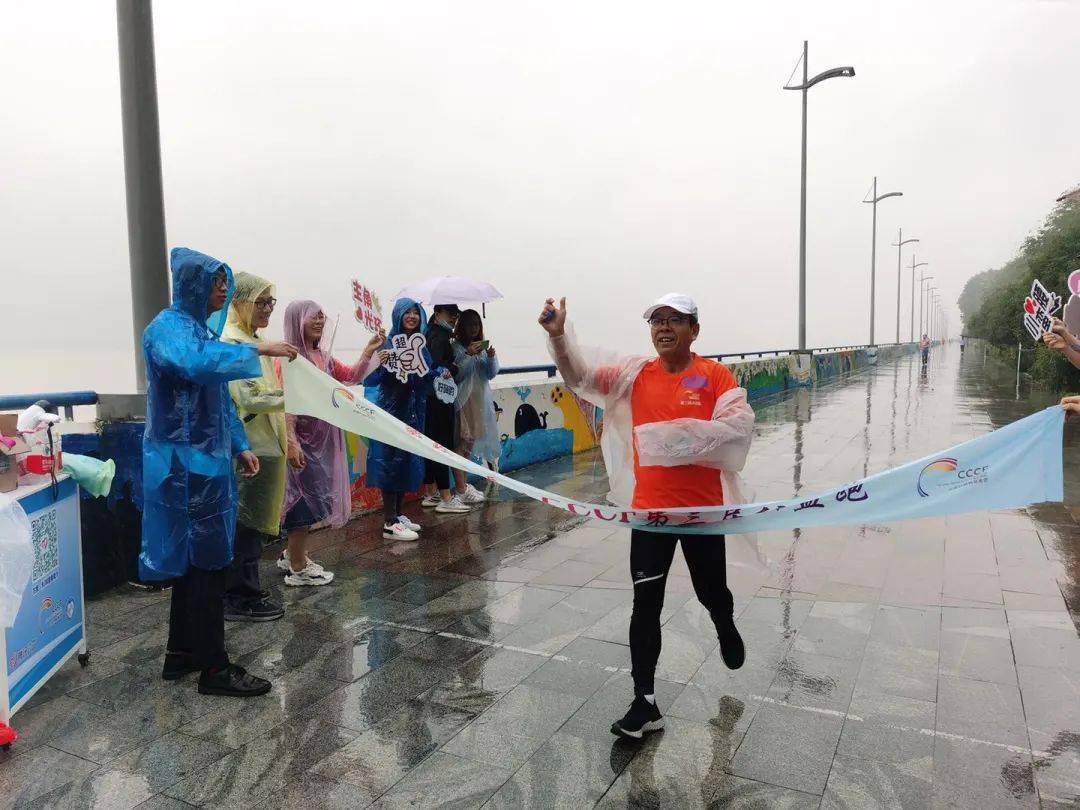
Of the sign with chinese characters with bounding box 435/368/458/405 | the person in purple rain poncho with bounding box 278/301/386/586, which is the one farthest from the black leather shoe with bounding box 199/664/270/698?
the sign with chinese characters with bounding box 435/368/458/405

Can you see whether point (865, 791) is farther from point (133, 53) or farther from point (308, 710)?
point (133, 53)

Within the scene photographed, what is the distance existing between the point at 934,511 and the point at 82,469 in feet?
13.4

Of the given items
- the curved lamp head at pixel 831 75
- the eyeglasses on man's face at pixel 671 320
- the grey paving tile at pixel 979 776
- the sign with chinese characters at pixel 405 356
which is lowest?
the grey paving tile at pixel 979 776

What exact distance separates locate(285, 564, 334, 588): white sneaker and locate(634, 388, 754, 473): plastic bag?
285 centimetres

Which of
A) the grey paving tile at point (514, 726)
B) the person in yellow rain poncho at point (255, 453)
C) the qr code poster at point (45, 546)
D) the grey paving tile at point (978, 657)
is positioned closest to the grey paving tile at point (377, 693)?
the grey paving tile at point (514, 726)

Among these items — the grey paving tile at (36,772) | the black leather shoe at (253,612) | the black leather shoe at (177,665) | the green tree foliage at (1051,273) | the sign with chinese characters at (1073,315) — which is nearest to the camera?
the grey paving tile at (36,772)

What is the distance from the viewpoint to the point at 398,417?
6.51m

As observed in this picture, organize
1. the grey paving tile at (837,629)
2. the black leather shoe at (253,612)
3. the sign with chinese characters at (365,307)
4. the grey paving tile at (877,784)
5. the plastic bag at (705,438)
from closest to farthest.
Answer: the grey paving tile at (877,784)
the plastic bag at (705,438)
the grey paving tile at (837,629)
the black leather shoe at (253,612)
the sign with chinese characters at (365,307)

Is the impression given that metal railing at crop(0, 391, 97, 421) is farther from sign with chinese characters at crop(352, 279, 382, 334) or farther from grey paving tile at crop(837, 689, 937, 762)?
grey paving tile at crop(837, 689, 937, 762)

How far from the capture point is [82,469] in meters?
3.76

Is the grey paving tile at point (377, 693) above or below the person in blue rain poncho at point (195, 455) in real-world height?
below

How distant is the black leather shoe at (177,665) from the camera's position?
3.72 metres

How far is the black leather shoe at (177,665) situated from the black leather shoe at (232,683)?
0.19 metres

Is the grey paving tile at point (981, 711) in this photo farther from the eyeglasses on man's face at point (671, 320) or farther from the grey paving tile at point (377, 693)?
the grey paving tile at point (377, 693)
